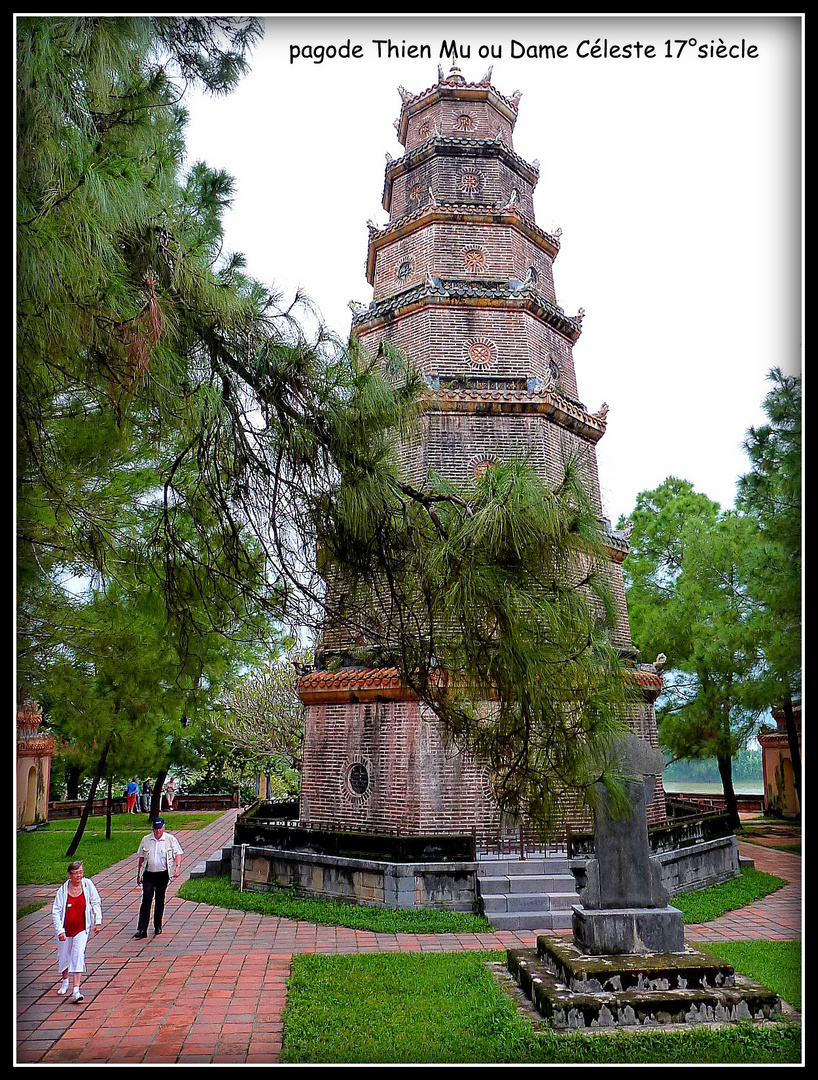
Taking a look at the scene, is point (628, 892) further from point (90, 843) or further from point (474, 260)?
point (90, 843)

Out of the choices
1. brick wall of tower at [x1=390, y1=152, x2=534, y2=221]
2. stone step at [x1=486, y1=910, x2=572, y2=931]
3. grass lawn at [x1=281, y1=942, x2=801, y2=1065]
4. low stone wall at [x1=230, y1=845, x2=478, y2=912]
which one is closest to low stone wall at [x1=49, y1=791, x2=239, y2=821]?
low stone wall at [x1=230, y1=845, x2=478, y2=912]

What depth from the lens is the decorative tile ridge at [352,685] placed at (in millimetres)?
10227

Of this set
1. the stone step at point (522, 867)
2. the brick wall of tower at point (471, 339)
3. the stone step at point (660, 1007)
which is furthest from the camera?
the brick wall of tower at point (471, 339)

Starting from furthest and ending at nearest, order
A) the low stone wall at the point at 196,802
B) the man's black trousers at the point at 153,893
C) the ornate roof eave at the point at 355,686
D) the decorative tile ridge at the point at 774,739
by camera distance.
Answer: the low stone wall at the point at 196,802 < the decorative tile ridge at the point at 774,739 < the ornate roof eave at the point at 355,686 < the man's black trousers at the point at 153,893

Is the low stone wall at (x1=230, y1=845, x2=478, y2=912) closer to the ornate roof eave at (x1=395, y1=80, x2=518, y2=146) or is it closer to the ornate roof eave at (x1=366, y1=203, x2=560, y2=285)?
the ornate roof eave at (x1=366, y1=203, x2=560, y2=285)

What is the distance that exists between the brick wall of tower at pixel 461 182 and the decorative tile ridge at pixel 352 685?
7.44 meters

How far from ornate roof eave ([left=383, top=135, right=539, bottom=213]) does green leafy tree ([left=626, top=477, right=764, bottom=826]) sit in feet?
27.1

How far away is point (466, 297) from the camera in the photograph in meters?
11.5

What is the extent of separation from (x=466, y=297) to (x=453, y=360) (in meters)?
1.01

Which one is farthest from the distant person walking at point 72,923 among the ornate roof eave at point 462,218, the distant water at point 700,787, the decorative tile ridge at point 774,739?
the distant water at point 700,787

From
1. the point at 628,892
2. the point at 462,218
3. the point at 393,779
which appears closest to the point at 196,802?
the point at 393,779

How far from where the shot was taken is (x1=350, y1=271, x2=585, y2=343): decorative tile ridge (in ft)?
37.8

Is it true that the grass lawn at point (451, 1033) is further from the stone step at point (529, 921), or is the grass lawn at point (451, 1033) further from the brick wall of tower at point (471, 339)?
the brick wall of tower at point (471, 339)
